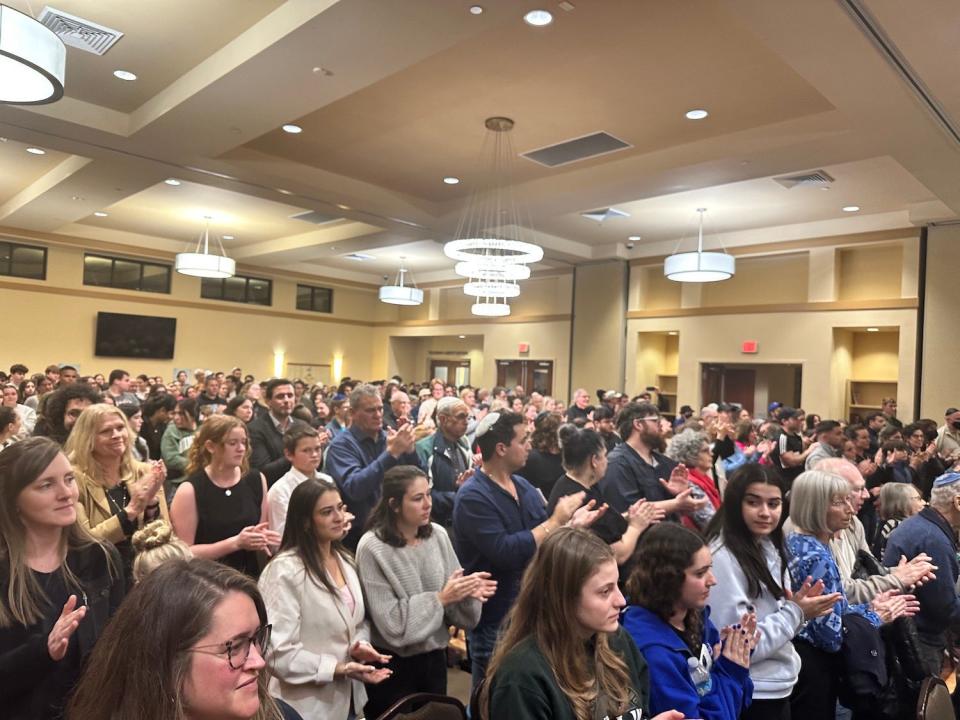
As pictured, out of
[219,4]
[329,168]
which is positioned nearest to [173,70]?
[219,4]

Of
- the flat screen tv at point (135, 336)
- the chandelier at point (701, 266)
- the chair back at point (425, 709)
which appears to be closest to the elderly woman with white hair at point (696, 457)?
the chair back at point (425, 709)

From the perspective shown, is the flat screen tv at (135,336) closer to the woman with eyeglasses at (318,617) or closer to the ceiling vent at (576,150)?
the ceiling vent at (576,150)

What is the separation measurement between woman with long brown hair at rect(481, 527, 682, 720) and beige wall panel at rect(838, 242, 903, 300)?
1025 centimetres

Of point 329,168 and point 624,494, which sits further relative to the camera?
point 329,168

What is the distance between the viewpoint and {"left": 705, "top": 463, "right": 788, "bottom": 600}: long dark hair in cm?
252

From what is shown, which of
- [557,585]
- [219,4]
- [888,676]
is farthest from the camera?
[219,4]

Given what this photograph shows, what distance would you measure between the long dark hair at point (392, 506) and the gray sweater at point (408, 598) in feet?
0.10

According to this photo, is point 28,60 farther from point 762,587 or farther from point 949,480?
point 949,480

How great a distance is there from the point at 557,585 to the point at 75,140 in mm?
7664

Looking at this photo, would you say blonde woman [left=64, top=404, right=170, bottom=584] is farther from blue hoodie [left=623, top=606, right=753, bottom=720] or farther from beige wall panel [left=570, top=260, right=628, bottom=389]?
beige wall panel [left=570, top=260, right=628, bottom=389]

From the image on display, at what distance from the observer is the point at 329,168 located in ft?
28.1

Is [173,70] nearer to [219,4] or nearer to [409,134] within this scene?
[219,4]

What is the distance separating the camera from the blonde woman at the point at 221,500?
2980 mm

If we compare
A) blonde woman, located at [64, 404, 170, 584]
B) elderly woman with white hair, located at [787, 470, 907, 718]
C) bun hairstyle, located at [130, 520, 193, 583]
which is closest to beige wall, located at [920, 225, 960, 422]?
elderly woman with white hair, located at [787, 470, 907, 718]
